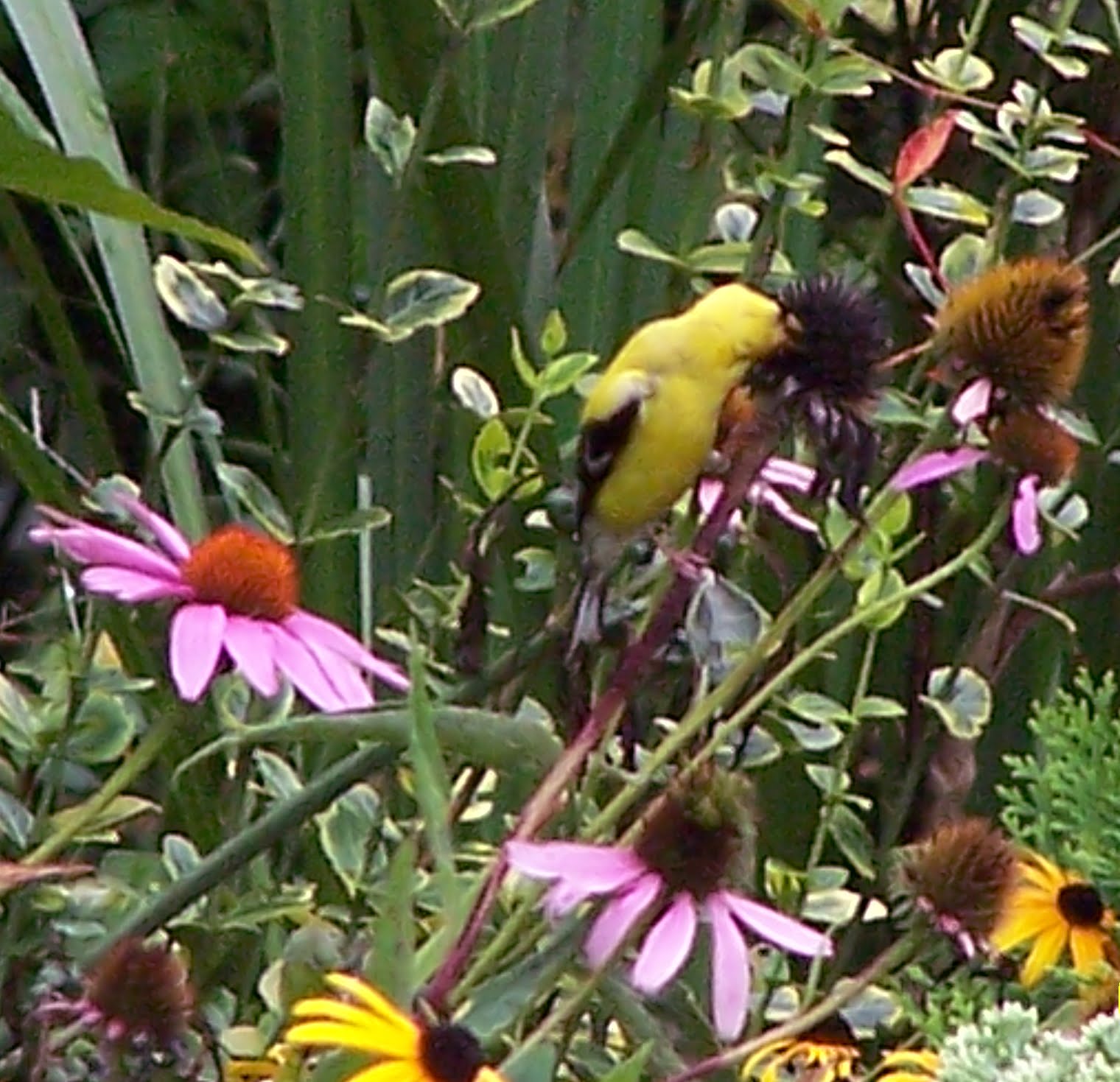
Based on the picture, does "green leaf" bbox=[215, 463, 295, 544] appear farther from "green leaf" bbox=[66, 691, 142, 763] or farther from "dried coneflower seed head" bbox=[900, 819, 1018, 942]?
"dried coneflower seed head" bbox=[900, 819, 1018, 942]

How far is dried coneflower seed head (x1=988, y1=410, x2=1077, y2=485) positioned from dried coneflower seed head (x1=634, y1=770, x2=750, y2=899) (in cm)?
16

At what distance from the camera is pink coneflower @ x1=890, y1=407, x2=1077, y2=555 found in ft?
2.30

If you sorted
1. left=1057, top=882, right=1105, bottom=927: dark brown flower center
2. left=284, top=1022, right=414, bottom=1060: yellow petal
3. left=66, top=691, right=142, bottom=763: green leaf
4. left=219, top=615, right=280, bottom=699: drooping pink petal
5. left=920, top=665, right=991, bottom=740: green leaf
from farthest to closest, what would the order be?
Answer: 1. left=920, top=665, right=991, bottom=740: green leaf
2. left=1057, top=882, right=1105, bottom=927: dark brown flower center
3. left=66, top=691, right=142, bottom=763: green leaf
4. left=219, top=615, right=280, bottom=699: drooping pink petal
5. left=284, top=1022, right=414, bottom=1060: yellow petal

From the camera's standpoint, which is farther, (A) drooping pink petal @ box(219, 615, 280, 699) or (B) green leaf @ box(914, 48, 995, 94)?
(B) green leaf @ box(914, 48, 995, 94)

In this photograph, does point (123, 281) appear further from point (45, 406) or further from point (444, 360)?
point (45, 406)

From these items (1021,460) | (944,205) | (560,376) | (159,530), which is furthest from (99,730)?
(944,205)

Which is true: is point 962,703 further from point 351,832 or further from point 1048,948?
point 351,832

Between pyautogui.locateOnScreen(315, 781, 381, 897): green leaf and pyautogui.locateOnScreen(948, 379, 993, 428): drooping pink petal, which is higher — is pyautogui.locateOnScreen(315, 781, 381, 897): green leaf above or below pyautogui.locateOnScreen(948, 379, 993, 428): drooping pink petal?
below

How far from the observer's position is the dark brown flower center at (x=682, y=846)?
596mm

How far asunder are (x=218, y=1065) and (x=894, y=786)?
0.62 metres

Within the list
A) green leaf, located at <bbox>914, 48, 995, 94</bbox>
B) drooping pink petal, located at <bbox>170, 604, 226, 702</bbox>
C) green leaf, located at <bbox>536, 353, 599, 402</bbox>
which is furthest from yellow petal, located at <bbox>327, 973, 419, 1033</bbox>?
green leaf, located at <bbox>914, 48, 995, 94</bbox>

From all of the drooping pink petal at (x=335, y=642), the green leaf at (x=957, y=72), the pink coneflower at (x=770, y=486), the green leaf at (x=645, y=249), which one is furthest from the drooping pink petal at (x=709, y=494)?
the green leaf at (x=957, y=72)

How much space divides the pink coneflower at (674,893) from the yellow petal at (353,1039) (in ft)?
0.18

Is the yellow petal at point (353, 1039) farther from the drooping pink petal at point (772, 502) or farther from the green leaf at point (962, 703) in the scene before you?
the green leaf at point (962, 703)
